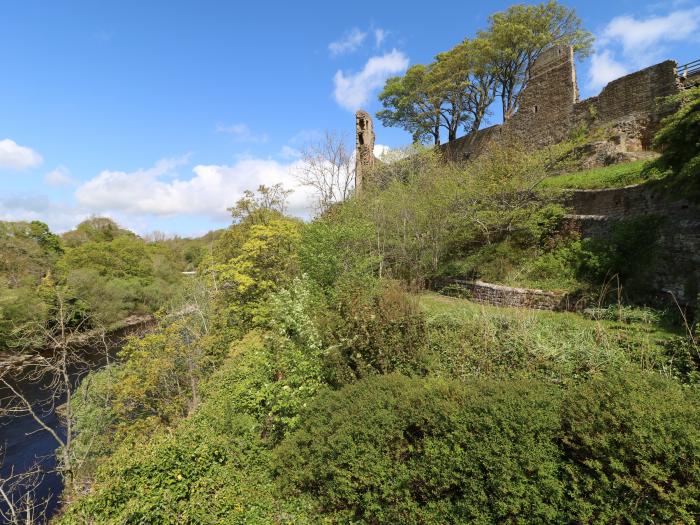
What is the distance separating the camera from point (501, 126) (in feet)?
70.3

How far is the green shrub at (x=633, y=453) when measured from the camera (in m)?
2.93

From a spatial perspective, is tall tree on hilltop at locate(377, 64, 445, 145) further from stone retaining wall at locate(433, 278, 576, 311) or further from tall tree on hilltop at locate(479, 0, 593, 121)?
stone retaining wall at locate(433, 278, 576, 311)

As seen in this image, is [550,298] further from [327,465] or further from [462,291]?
A: [327,465]

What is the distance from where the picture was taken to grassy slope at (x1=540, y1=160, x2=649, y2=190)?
11.1 metres

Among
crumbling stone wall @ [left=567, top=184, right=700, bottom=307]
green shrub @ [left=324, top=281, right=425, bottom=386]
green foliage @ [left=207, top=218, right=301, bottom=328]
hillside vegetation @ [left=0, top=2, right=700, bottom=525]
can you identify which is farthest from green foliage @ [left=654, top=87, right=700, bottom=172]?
green foliage @ [left=207, top=218, right=301, bottom=328]

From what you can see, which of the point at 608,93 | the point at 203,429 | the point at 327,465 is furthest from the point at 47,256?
the point at 608,93

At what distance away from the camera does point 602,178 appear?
12.2m

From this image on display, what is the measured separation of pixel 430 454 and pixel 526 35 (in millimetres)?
27202

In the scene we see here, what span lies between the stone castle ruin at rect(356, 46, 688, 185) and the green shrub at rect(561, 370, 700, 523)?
14922 mm

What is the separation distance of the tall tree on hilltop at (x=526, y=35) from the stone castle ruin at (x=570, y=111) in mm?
2523

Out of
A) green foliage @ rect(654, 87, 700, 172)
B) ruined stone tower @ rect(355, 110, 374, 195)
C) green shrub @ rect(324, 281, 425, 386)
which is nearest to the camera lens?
green shrub @ rect(324, 281, 425, 386)

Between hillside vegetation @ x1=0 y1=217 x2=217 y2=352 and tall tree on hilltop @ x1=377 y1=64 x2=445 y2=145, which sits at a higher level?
tall tree on hilltop @ x1=377 y1=64 x2=445 y2=145

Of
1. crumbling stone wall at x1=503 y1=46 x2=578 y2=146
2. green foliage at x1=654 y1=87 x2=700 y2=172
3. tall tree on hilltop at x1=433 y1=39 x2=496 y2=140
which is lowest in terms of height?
green foliage at x1=654 y1=87 x2=700 y2=172

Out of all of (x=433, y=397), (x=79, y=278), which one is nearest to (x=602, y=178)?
(x=433, y=397)
